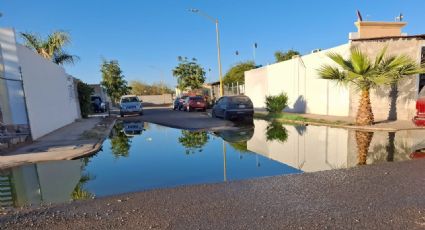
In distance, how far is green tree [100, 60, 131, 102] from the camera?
50.8 meters

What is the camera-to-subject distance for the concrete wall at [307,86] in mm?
17984

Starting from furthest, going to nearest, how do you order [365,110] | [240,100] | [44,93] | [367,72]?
[240,100] < [44,93] < [365,110] < [367,72]

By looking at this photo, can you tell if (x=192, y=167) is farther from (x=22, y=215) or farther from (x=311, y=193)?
(x=22, y=215)

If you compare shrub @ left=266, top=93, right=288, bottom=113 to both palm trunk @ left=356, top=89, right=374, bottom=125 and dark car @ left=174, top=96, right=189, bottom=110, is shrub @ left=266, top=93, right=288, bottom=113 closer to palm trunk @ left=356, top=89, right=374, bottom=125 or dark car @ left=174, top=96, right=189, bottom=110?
palm trunk @ left=356, top=89, right=374, bottom=125

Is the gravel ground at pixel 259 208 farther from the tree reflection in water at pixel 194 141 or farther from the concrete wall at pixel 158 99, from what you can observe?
the concrete wall at pixel 158 99

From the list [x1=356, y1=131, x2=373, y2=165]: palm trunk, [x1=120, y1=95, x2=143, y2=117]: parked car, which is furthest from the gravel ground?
[x1=120, y1=95, x2=143, y2=117]: parked car

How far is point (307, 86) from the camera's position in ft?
69.8

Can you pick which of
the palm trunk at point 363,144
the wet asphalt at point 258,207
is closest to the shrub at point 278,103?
the palm trunk at point 363,144

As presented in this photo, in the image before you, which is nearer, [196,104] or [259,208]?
[259,208]

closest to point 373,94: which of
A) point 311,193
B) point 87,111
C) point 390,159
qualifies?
point 390,159

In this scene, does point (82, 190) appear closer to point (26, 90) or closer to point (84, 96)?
point (26, 90)

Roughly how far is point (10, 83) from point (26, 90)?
826mm

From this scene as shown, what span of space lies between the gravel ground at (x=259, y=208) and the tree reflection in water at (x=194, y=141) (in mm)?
4626

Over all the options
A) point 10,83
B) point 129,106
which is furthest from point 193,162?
point 129,106
